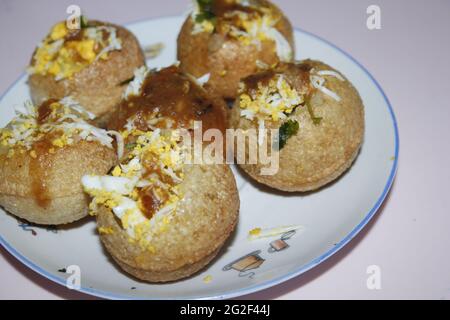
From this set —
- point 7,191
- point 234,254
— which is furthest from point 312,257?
point 7,191

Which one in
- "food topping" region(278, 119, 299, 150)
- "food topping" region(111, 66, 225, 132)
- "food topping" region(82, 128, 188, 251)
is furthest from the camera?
"food topping" region(111, 66, 225, 132)

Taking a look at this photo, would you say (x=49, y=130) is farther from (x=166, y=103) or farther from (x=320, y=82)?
(x=320, y=82)

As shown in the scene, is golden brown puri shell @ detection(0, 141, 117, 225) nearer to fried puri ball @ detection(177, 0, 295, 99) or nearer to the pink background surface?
the pink background surface

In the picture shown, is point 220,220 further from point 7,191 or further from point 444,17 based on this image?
point 444,17

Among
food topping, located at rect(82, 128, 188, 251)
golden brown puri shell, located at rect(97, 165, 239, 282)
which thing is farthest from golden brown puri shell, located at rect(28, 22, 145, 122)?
golden brown puri shell, located at rect(97, 165, 239, 282)

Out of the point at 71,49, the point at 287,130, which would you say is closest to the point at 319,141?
the point at 287,130
